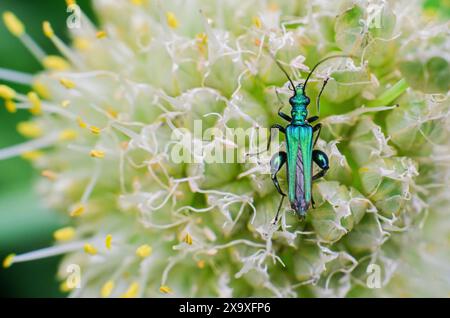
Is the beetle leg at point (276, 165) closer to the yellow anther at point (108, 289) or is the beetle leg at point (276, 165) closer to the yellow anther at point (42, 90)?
the yellow anther at point (108, 289)

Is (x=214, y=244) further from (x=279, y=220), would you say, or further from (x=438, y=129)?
(x=438, y=129)

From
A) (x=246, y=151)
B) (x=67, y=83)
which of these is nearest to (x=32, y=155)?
(x=67, y=83)

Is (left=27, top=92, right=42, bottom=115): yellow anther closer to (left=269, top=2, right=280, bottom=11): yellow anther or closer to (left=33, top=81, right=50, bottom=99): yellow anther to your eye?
(left=33, top=81, right=50, bottom=99): yellow anther

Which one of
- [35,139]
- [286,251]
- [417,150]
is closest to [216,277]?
[286,251]

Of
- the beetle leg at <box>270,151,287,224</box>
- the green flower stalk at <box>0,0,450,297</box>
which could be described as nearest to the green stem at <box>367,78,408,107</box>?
the green flower stalk at <box>0,0,450,297</box>

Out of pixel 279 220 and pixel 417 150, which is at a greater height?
pixel 417 150

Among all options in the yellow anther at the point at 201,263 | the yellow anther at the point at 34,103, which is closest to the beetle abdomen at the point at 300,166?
the yellow anther at the point at 201,263

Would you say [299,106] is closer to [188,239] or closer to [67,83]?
[188,239]
